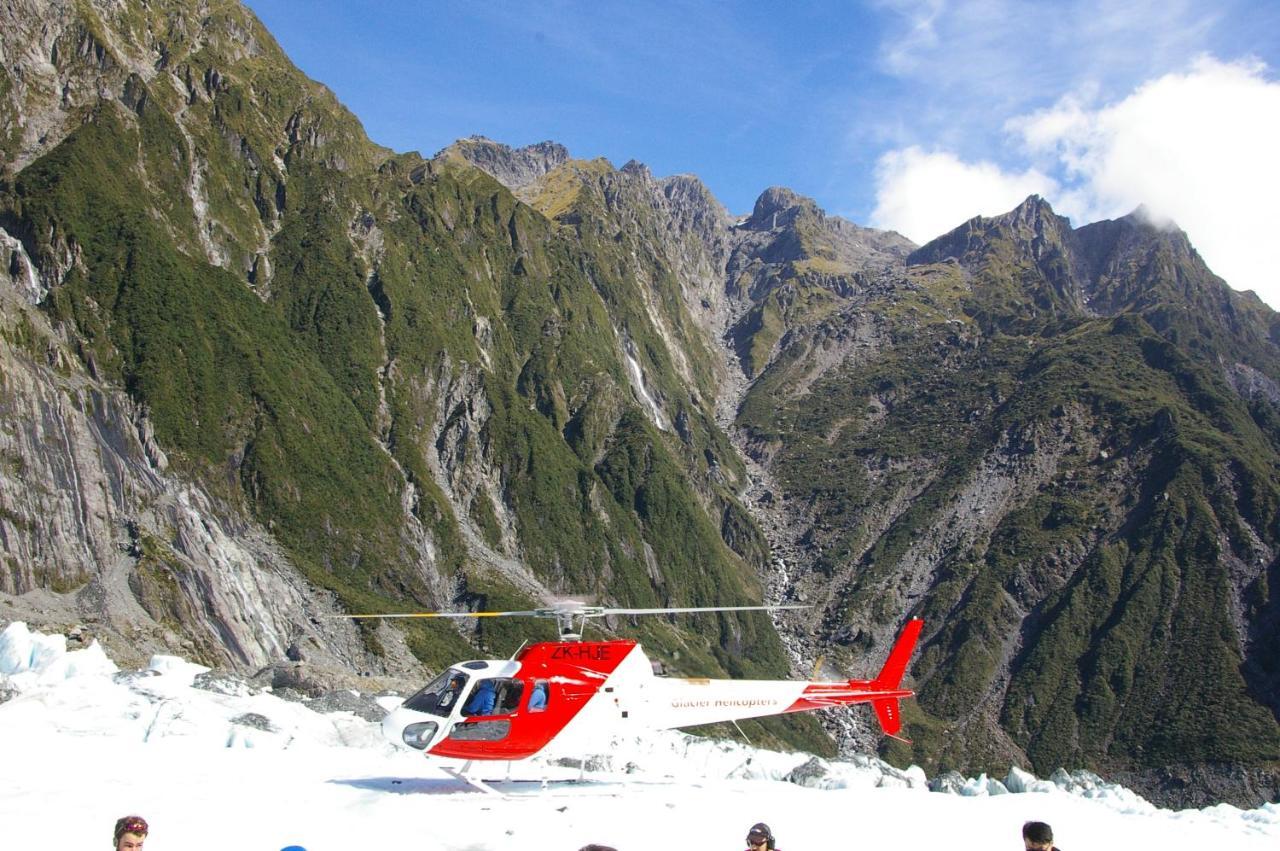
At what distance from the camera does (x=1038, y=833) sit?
9.67 metres

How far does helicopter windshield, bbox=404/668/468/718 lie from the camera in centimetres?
1795

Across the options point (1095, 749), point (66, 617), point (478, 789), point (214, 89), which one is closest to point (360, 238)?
point (214, 89)

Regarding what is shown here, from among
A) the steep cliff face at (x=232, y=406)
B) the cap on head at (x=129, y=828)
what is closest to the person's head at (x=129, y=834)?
the cap on head at (x=129, y=828)

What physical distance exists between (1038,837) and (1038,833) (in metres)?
0.05

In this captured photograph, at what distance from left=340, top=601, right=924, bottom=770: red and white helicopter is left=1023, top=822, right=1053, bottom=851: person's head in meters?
7.68

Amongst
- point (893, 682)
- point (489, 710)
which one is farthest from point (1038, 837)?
point (893, 682)

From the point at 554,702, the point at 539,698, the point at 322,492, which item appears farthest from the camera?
the point at 322,492

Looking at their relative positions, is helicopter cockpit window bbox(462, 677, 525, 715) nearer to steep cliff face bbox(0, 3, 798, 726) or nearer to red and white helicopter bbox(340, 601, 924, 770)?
red and white helicopter bbox(340, 601, 924, 770)

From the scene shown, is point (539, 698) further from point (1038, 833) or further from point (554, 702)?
point (1038, 833)

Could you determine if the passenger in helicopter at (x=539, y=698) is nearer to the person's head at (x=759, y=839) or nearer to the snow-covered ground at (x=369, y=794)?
the snow-covered ground at (x=369, y=794)

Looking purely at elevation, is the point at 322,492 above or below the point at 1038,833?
above

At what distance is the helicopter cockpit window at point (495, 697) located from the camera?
18094mm

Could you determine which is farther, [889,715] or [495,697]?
[889,715]

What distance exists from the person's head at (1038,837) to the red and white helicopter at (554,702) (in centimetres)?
768
